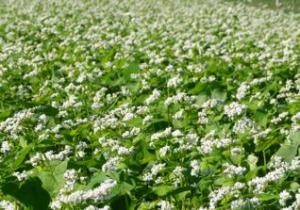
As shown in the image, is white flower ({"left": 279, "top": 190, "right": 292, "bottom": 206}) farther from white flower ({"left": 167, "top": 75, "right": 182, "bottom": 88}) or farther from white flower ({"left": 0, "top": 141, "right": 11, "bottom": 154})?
white flower ({"left": 167, "top": 75, "right": 182, "bottom": 88})

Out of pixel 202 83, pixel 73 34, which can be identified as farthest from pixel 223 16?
pixel 202 83

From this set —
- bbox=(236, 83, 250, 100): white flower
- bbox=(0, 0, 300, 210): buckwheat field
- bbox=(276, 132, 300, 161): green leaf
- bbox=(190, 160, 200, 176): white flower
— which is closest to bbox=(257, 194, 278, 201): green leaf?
bbox=(0, 0, 300, 210): buckwheat field

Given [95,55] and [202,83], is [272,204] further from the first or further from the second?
[95,55]

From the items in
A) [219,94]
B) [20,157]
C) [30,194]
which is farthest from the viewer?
[219,94]

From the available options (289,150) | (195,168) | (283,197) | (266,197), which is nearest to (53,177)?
(195,168)

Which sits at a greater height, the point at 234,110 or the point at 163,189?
the point at 163,189

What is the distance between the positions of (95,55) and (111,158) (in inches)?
285

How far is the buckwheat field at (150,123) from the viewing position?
5.11 m

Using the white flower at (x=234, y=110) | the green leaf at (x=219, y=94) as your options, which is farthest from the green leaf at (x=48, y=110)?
the white flower at (x=234, y=110)

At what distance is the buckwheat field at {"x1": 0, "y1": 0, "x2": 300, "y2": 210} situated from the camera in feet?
16.8

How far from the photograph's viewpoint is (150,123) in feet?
24.2

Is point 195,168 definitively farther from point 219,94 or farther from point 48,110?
point 219,94

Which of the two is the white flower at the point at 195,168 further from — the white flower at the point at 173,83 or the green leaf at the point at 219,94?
the white flower at the point at 173,83

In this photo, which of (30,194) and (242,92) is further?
(242,92)
